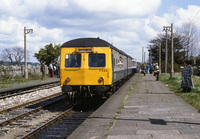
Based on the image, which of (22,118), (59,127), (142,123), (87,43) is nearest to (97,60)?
(87,43)

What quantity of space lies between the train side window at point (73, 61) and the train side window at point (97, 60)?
49 cm

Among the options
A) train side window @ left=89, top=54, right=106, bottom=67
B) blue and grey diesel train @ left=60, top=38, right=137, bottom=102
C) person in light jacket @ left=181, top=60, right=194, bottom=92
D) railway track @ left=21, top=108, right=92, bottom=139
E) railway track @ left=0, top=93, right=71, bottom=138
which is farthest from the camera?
person in light jacket @ left=181, top=60, right=194, bottom=92

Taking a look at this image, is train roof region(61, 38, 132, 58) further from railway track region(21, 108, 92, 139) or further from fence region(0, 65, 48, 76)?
fence region(0, 65, 48, 76)

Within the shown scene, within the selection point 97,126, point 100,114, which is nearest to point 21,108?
point 100,114

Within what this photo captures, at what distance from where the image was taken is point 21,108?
38.8 feet

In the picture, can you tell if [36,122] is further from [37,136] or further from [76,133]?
[76,133]

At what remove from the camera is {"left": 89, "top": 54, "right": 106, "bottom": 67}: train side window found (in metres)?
11.8

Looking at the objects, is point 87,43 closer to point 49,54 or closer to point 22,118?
point 22,118

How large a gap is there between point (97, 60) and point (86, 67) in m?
0.55

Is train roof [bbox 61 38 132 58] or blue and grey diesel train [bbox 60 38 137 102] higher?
train roof [bbox 61 38 132 58]

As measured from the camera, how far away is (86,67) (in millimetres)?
11719

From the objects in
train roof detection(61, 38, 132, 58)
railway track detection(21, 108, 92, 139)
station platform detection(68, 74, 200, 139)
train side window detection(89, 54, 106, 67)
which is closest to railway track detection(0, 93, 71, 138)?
railway track detection(21, 108, 92, 139)

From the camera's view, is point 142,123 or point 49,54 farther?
point 49,54

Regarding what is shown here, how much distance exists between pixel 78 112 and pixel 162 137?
5992 millimetres
